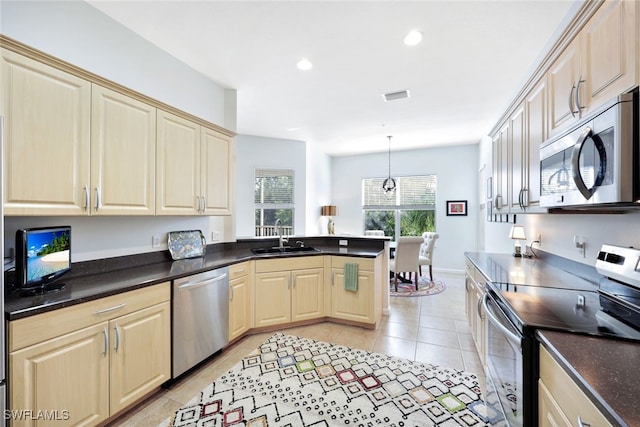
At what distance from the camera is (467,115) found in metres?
4.34

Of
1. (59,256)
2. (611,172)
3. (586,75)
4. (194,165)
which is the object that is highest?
(586,75)

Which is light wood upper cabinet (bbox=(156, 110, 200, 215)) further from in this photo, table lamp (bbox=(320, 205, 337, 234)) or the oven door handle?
table lamp (bbox=(320, 205, 337, 234))

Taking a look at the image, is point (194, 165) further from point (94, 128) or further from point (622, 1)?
point (622, 1)

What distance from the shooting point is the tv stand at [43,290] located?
1.54 meters

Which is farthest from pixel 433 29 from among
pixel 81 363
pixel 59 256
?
pixel 81 363

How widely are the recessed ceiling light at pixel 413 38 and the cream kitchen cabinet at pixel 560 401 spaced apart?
7.97ft

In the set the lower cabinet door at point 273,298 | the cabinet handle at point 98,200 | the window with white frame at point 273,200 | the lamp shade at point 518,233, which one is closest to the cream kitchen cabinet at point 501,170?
the lamp shade at point 518,233

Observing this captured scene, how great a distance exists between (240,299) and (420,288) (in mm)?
3575

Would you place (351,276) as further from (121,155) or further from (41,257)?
(41,257)

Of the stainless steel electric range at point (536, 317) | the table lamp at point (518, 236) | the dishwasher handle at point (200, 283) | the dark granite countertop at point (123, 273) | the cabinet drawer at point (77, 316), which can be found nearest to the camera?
the stainless steel electric range at point (536, 317)

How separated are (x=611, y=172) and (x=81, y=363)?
110 inches

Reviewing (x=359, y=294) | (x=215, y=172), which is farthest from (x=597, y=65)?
(x=215, y=172)

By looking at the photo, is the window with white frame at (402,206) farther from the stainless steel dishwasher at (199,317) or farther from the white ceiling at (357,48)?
the stainless steel dishwasher at (199,317)

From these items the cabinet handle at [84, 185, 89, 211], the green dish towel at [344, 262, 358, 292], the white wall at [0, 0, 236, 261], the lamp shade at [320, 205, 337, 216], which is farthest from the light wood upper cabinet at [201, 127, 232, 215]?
the lamp shade at [320, 205, 337, 216]
